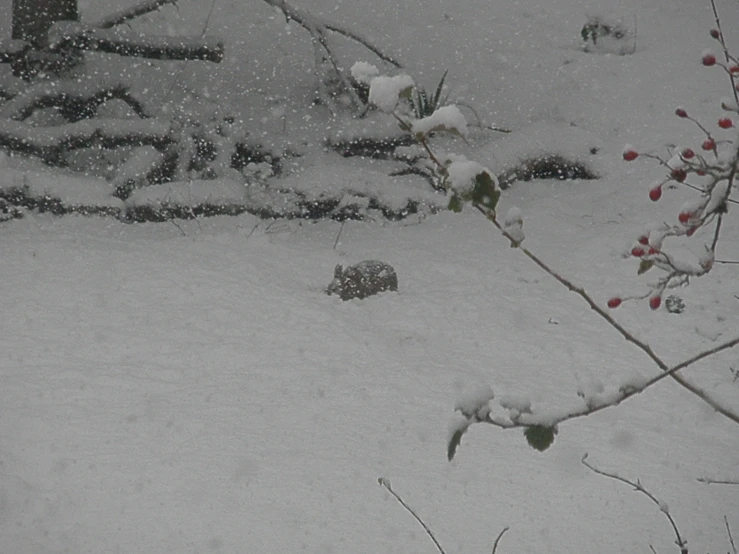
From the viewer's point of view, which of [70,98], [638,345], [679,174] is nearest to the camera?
[638,345]

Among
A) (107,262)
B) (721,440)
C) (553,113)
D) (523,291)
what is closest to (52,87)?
(107,262)

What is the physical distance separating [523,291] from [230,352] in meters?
2.07

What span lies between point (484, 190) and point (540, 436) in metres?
0.41

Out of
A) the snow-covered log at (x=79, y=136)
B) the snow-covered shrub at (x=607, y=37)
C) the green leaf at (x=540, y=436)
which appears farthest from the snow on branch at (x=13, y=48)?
the green leaf at (x=540, y=436)

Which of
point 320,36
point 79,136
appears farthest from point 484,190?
point 320,36

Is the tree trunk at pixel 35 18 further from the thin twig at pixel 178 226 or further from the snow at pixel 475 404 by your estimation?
the snow at pixel 475 404

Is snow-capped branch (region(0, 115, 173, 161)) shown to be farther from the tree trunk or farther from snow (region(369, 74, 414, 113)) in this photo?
snow (region(369, 74, 414, 113))

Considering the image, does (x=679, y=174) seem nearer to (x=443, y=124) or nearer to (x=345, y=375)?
(x=443, y=124)

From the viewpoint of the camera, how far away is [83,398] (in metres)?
3.38

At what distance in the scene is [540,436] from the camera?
1.24 m

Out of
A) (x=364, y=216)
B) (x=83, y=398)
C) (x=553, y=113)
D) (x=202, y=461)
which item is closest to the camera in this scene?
(x=202, y=461)

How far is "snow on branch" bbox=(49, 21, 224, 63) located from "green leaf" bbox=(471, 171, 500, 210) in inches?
234

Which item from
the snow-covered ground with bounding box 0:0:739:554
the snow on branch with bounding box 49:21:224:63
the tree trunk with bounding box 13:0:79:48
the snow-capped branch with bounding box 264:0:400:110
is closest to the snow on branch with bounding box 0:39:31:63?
the tree trunk with bounding box 13:0:79:48

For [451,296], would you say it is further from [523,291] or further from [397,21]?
[397,21]
